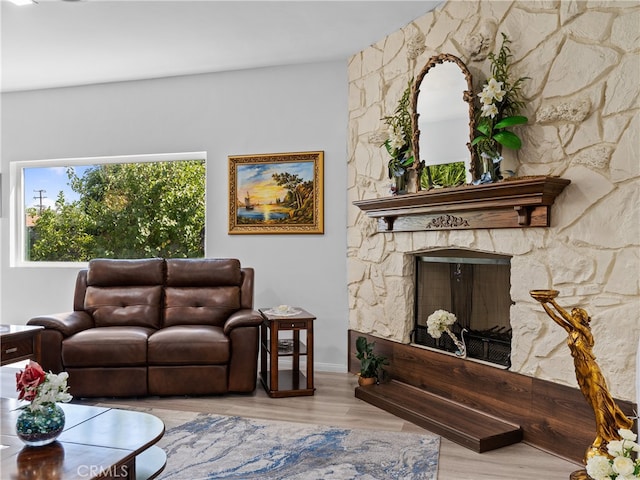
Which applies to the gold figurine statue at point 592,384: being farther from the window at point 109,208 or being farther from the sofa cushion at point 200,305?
the window at point 109,208

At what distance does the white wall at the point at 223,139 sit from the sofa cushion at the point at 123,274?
802mm

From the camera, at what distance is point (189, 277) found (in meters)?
4.39

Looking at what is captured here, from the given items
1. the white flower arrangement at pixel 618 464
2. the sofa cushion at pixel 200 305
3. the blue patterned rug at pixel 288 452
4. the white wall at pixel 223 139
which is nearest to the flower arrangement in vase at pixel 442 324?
the blue patterned rug at pixel 288 452

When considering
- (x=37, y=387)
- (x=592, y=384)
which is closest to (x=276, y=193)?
(x=37, y=387)

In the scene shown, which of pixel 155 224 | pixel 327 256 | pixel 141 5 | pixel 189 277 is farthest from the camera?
pixel 155 224

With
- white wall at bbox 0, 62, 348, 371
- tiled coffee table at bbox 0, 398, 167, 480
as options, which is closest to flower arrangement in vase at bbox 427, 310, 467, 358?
white wall at bbox 0, 62, 348, 371

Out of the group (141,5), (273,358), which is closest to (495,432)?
(273,358)

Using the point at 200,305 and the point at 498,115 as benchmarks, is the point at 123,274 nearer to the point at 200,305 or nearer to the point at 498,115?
the point at 200,305

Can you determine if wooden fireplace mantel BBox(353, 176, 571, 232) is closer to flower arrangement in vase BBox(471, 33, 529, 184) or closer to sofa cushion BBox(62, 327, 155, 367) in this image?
flower arrangement in vase BBox(471, 33, 529, 184)

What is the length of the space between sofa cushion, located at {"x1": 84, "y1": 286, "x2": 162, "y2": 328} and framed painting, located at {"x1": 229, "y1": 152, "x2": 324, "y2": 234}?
1.06 m

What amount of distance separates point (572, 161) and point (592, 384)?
→ 1283mm

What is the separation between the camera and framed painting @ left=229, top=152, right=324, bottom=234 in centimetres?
479

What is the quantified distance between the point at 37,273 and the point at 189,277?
2.23m

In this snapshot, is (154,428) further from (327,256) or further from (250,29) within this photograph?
(250,29)
